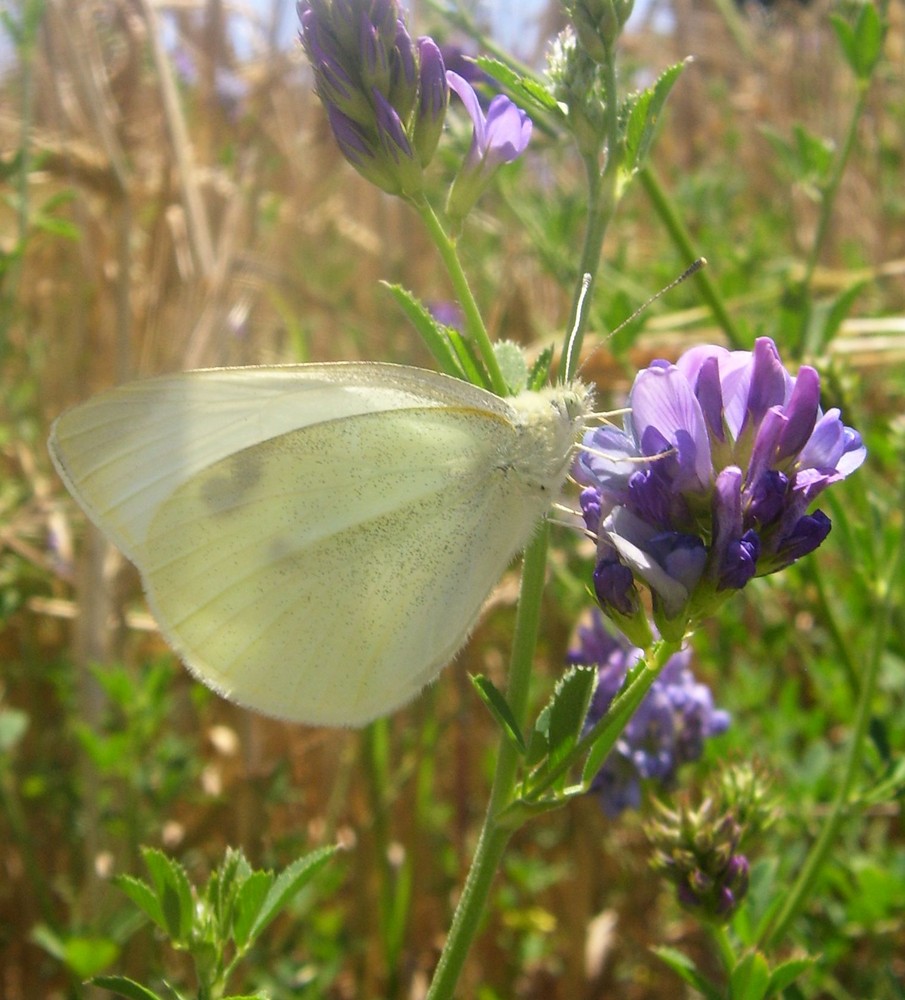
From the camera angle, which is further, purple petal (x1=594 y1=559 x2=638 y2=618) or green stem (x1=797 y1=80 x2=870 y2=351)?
green stem (x1=797 y1=80 x2=870 y2=351)

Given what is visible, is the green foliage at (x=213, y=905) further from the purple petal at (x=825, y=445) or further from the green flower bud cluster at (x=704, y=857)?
the purple petal at (x=825, y=445)

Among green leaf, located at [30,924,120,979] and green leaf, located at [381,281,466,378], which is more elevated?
green leaf, located at [381,281,466,378]

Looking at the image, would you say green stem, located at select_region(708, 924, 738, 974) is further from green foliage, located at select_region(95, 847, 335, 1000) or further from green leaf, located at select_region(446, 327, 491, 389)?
green leaf, located at select_region(446, 327, 491, 389)

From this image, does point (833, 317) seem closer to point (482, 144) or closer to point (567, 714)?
point (482, 144)

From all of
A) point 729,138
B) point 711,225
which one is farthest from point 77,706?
point 729,138

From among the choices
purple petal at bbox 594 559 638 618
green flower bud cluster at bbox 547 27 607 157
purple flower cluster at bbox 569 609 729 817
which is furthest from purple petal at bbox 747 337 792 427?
purple flower cluster at bbox 569 609 729 817

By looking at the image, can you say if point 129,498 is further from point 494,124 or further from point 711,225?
point 711,225
